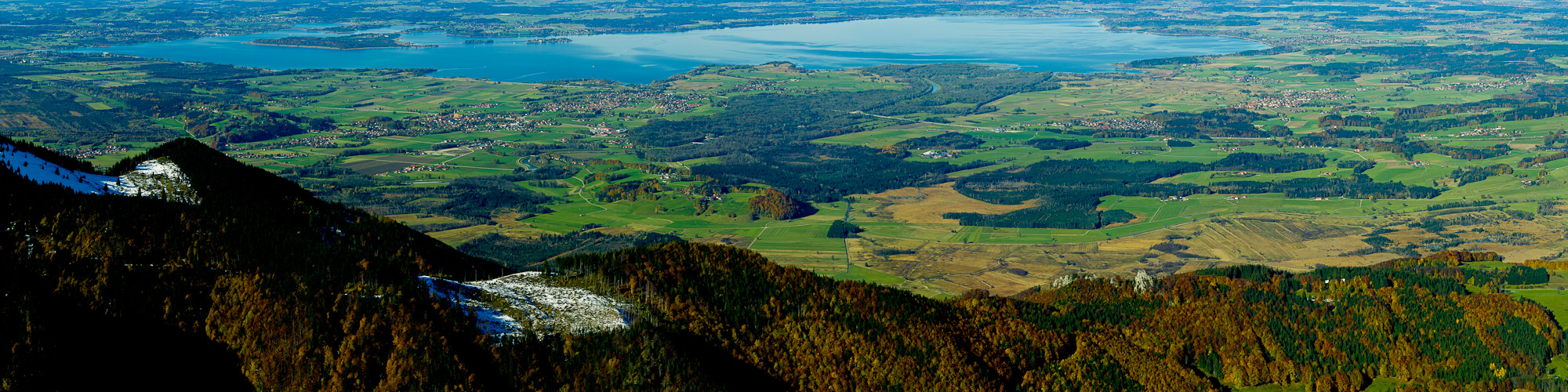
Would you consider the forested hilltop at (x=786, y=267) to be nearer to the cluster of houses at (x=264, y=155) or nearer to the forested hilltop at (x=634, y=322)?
the forested hilltop at (x=634, y=322)

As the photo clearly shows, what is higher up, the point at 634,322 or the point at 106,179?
the point at 106,179

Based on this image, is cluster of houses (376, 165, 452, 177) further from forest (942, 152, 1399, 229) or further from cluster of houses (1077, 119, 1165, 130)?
cluster of houses (1077, 119, 1165, 130)

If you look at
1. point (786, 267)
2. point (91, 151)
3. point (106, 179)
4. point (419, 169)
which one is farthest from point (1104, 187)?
point (91, 151)

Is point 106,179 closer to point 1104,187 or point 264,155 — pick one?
point 264,155

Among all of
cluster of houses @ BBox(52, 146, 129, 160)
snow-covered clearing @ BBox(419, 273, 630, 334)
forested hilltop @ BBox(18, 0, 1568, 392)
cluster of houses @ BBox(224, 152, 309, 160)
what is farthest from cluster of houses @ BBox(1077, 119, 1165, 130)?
snow-covered clearing @ BBox(419, 273, 630, 334)

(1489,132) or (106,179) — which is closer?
(106,179)

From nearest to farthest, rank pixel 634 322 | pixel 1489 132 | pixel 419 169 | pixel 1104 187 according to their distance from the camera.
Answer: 1. pixel 634 322
2. pixel 1104 187
3. pixel 419 169
4. pixel 1489 132

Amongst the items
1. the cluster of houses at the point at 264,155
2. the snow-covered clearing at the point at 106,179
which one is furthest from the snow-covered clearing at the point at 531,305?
the cluster of houses at the point at 264,155
